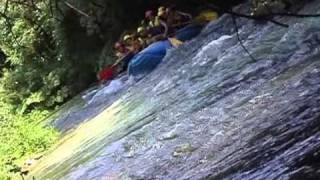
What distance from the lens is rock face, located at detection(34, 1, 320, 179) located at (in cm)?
486

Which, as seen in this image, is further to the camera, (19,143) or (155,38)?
(155,38)

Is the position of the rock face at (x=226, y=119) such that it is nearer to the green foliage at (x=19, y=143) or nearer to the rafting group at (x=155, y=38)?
the rafting group at (x=155, y=38)

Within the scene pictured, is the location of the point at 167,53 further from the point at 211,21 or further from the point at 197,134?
the point at 197,134

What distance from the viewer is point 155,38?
46.7 feet

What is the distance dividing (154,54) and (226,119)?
7.16 meters

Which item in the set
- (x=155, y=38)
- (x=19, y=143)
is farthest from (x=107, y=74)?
(x=19, y=143)

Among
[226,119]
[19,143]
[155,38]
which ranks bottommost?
[19,143]

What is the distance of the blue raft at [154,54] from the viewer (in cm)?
1307

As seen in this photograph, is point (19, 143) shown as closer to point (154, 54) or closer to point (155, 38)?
point (154, 54)

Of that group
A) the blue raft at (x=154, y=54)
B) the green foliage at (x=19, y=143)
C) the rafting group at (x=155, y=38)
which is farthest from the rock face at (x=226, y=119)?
the green foliage at (x=19, y=143)

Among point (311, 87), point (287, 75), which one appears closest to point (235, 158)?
point (311, 87)

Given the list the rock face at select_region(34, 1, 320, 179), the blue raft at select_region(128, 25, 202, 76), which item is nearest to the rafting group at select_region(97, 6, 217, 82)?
the blue raft at select_region(128, 25, 202, 76)

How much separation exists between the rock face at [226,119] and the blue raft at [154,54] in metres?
1.74

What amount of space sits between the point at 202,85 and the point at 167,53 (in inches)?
177
